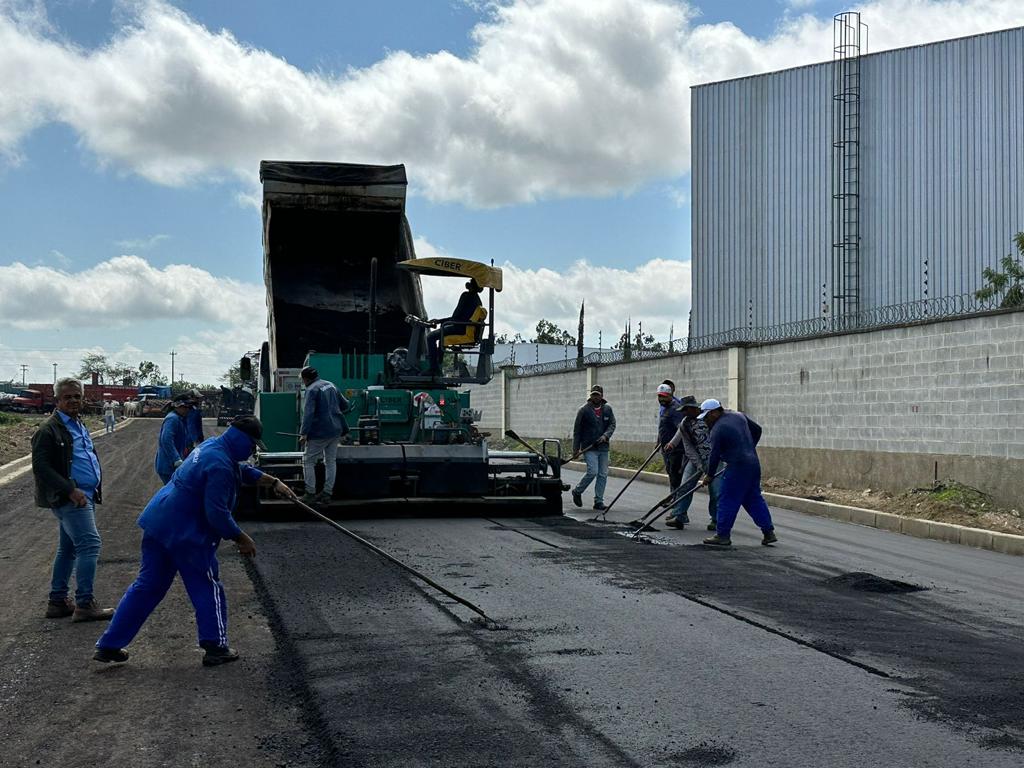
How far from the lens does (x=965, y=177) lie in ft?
101

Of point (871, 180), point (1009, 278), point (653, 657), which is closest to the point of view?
point (653, 657)

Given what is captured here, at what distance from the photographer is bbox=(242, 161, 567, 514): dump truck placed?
1307 centimetres

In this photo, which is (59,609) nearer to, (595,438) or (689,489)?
(689,489)

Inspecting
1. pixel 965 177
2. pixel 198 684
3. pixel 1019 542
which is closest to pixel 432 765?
pixel 198 684

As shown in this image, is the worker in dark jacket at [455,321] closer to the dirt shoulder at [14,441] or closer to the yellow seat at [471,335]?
the yellow seat at [471,335]

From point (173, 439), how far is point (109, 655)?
17.7 ft

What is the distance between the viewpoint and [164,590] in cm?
612

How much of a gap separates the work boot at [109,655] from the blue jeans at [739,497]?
6613 mm

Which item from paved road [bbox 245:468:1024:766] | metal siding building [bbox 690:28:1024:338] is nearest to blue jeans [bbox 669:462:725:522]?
paved road [bbox 245:468:1024:766]

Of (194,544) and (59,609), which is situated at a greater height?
(194,544)

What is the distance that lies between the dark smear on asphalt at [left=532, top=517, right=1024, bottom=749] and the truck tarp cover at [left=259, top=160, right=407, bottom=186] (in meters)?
7.24

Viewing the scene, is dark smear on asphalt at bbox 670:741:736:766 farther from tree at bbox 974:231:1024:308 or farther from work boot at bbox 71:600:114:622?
tree at bbox 974:231:1024:308

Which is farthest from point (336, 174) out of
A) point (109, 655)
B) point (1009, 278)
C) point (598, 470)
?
point (1009, 278)

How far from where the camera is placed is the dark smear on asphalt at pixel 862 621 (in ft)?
17.5
